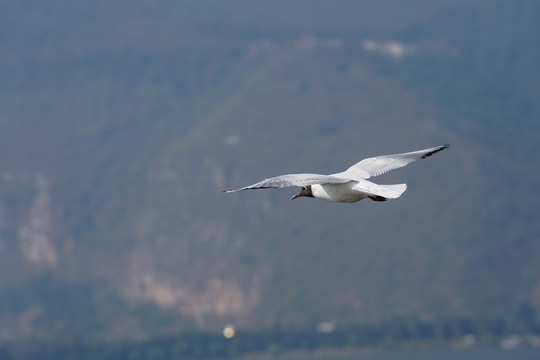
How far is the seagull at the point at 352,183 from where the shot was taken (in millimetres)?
15133

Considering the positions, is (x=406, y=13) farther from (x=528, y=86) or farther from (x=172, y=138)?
(x=172, y=138)

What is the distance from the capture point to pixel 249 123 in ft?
391

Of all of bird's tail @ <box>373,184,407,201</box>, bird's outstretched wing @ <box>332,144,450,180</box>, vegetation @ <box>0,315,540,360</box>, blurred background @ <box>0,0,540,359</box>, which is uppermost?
blurred background @ <box>0,0,540,359</box>

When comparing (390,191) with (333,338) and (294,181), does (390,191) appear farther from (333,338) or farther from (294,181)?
(333,338)

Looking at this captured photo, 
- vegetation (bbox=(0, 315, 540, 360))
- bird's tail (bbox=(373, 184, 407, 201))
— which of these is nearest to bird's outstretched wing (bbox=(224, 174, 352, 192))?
bird's tail (bbox=(373, 184, 407, 201))

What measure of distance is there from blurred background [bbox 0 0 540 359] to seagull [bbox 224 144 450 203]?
79499mm

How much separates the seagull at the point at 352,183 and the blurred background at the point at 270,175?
79.5 meters

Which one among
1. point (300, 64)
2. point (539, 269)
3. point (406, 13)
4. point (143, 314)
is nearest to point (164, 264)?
point (143, 314)

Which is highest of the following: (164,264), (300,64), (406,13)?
(406,13)

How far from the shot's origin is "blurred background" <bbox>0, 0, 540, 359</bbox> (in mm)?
103250

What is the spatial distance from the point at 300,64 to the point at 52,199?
30827 mm

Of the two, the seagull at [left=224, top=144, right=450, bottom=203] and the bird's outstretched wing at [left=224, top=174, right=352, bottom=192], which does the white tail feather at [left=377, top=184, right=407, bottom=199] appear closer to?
the seagull at [left=224, top=144, right=450, bottom=203]

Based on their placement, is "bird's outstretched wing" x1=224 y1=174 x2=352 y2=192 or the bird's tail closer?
"bird's outstretched wing" x1=224 y1=174 x2=352 y2=192

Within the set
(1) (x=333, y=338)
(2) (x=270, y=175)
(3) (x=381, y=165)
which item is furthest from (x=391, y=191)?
(2) (x=270, y=175)
